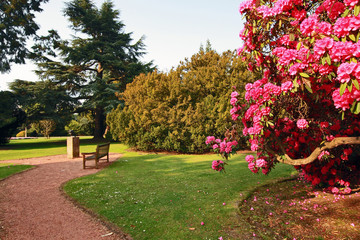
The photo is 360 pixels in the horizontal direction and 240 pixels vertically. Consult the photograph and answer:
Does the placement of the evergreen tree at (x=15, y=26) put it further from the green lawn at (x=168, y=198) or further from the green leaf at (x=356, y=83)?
the green leaf at (x=356, y=83)

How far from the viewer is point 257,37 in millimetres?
3648

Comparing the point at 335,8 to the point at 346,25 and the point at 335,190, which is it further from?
the point at 335,190

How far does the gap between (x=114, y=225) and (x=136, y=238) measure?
2.54 feet

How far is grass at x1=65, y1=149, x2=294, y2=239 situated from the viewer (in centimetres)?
395

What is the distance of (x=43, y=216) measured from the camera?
4730 mm

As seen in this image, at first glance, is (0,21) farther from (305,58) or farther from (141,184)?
(305,58)

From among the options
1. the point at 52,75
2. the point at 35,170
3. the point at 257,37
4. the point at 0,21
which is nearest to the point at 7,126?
the point at 52,75

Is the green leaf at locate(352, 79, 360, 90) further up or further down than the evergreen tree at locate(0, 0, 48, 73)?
further down

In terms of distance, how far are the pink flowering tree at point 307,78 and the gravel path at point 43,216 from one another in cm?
338

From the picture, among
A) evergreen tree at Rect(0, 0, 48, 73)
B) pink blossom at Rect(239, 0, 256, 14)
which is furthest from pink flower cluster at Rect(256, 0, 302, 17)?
evergreen tree at Rect(0, 0, 48, 73)

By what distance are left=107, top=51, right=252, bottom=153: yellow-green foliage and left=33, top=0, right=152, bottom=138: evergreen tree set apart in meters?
10.6

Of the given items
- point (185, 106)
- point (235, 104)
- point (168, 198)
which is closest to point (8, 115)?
point (185, 106)

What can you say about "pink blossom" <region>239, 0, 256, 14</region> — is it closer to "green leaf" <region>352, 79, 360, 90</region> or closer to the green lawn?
"green leaf" <region>352, 79, 360, 90</region>

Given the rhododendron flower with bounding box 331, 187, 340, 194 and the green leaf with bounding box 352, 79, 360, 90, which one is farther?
the rhododendron flower with bounding box 331, 187, 340, 194
